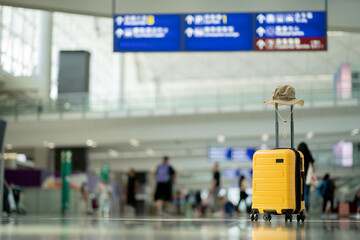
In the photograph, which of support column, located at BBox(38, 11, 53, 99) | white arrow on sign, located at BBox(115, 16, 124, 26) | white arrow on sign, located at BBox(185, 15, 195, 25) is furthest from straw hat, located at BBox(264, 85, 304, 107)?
support column, located at BBox(38, 11, 53, 99)

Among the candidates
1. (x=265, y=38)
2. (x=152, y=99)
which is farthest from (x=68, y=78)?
(x=265, y=38)

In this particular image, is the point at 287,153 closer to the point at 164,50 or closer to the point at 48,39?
the point at 164,50

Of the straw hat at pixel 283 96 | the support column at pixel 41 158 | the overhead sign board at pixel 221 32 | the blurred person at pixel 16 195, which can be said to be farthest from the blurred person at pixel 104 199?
the support column at pixel 41 158

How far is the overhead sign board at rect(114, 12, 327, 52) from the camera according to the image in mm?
15211

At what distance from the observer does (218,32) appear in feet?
50.1

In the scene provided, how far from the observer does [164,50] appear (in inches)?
598

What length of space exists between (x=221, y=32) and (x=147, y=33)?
192 cm

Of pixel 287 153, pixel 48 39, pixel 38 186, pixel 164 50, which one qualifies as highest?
pixel 48 39

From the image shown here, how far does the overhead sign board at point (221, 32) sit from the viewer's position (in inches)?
599

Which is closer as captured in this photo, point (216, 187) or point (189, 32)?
point (189, 32)

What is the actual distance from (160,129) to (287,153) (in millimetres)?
26397

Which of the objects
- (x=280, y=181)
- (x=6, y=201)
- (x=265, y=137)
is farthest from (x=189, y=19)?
(x=265, y=137)

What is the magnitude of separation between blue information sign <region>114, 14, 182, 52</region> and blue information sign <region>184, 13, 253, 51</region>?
1.11ft

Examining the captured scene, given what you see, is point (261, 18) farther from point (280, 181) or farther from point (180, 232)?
point (180, 232)
